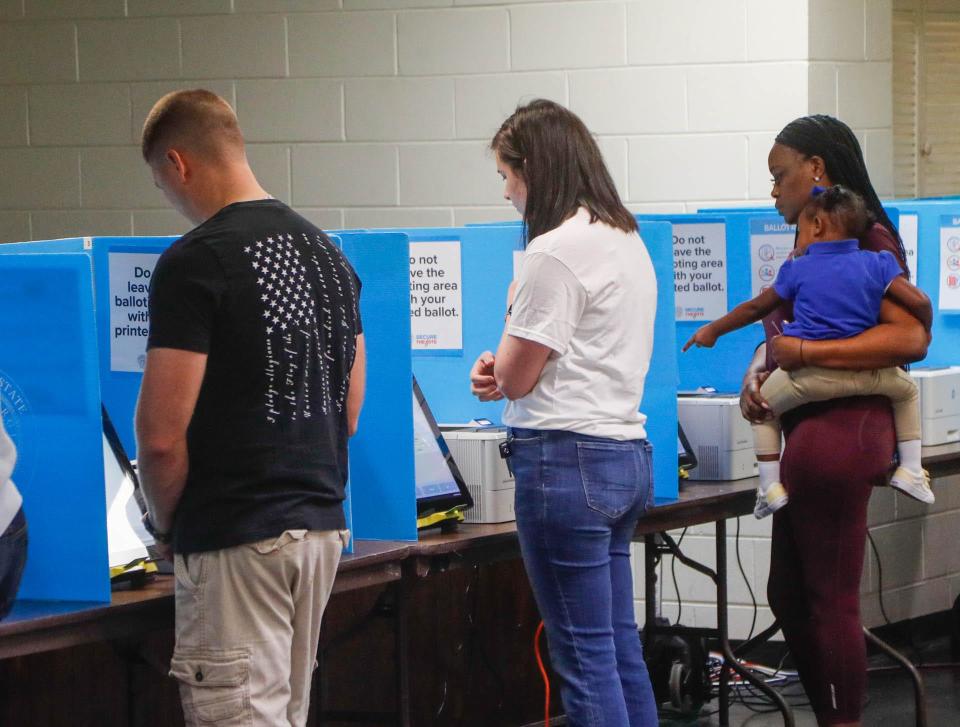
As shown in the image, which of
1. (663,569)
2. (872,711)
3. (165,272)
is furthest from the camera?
(663,569)

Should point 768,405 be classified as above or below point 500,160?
below

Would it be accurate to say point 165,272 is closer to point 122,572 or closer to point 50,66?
point 122,572

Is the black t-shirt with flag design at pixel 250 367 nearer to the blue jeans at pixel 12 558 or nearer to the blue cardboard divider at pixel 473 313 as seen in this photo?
the blue jeans at pixel 12 558

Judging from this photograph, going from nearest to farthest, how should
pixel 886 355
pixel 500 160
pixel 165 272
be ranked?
1. pixel 165 272
2. pixel 500 160
3. pixel 886 355

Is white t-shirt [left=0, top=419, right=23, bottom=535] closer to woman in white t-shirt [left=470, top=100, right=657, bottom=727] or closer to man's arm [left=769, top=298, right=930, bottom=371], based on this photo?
woman in white t-shirt [left=470, top=100, right=657, bottom=727]

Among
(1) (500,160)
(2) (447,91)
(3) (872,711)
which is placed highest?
(2) (447,91)

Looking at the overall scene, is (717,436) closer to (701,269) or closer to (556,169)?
(701,269)

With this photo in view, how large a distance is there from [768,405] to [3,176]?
3004 mm

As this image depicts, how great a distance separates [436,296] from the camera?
2.95 meters

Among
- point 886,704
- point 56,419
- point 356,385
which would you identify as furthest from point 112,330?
point 886,704

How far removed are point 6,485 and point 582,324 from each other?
34.2 inches

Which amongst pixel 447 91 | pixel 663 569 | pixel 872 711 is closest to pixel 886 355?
pixel 872 711

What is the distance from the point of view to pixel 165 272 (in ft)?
5.74

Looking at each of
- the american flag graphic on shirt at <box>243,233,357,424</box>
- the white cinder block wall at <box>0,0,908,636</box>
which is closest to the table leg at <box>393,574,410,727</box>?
the american flag graphic on shirt at <box>243,233,357,424</box>
